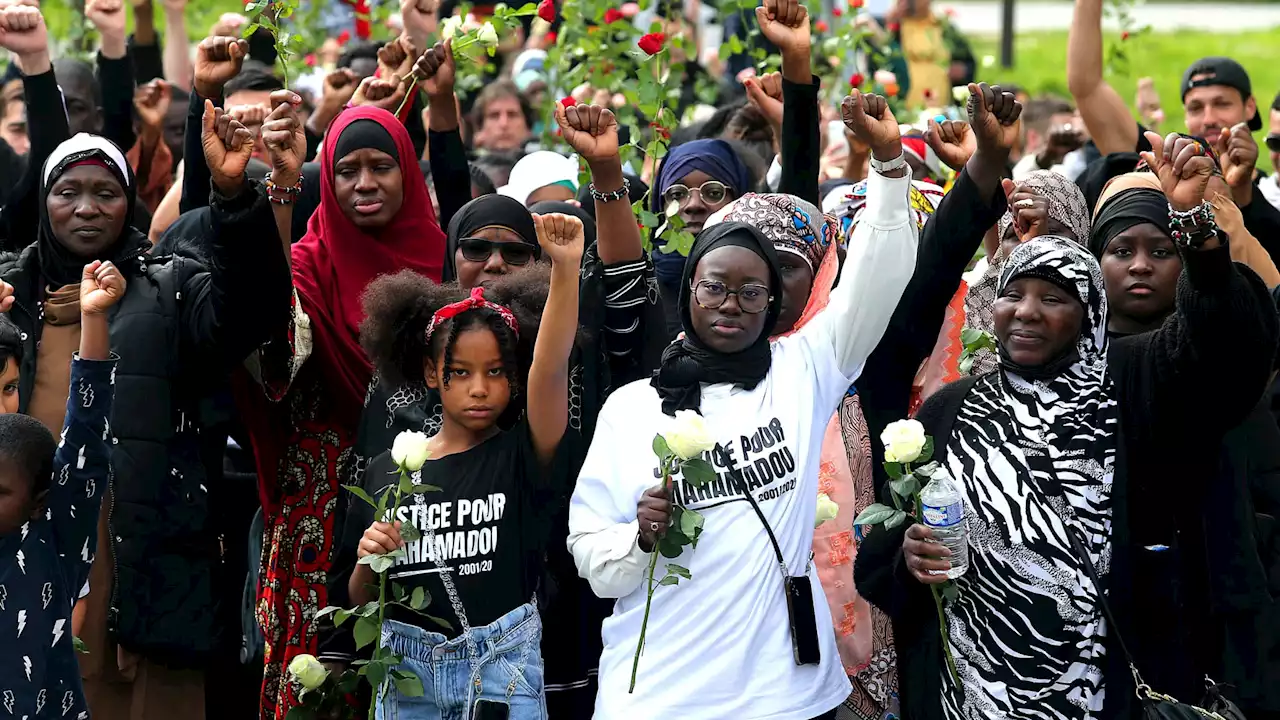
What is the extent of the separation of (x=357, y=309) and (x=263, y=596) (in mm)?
908

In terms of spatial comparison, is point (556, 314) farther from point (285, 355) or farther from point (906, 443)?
point (285, 355)

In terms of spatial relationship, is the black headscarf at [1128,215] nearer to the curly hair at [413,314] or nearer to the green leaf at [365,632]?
the curly hair at [413,314]

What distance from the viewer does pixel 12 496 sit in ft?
13.5

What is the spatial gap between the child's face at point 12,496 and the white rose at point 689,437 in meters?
1.62

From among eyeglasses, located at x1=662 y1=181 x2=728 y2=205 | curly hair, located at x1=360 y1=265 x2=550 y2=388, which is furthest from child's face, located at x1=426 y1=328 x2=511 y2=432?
eyeglasses, located at x1=662 y1=181 x2=728 y2=205

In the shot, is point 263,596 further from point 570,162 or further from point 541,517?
point 570,162

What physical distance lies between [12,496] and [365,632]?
93cm

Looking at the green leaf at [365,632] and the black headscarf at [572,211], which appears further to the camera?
the black headscarf at [572,211]

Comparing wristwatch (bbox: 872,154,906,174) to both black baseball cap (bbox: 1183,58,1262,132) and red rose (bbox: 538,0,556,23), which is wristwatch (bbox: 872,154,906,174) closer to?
red rose (bbox: 538,0,556,23)

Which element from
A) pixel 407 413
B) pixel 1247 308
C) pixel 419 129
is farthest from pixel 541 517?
pixel 419 129

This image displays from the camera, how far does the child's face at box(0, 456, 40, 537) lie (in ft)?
13.4

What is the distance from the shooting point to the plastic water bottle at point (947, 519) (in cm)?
392

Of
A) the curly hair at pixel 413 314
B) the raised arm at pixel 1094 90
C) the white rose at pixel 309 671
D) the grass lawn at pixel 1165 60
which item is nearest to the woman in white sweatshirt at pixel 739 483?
the curly hair at pixel 413 314

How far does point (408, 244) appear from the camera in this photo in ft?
17.3
